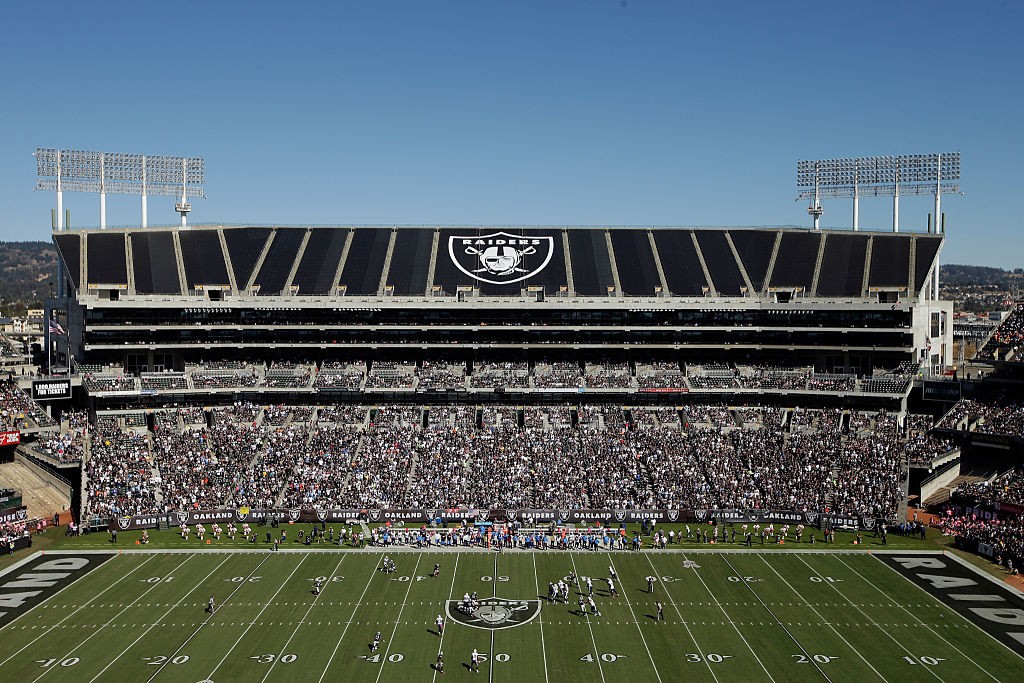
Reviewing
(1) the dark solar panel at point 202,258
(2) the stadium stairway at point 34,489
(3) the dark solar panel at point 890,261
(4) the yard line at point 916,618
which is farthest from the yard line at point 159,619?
(3) the dark solar panel at point 890,261

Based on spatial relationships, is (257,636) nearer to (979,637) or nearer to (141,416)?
(979,637)

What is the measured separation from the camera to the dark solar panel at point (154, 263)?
231 ft

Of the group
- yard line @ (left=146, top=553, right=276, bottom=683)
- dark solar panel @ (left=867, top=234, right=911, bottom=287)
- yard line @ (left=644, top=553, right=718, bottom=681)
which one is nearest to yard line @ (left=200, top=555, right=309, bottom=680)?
yard line @ (left=146, top=553, right=276, bottom=683)

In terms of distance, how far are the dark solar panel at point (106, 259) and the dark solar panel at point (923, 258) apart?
59877 mm

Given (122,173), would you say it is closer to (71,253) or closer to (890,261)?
(71,253)

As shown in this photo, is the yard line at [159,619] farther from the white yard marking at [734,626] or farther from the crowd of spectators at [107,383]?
the crowd of spectators at [107,383]

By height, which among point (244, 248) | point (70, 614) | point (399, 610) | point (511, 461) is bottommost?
point (70, 614)

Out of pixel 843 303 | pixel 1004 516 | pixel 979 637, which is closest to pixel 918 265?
pixel 843 303

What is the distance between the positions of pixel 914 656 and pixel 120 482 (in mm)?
42993

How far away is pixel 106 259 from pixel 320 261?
16.2 meters

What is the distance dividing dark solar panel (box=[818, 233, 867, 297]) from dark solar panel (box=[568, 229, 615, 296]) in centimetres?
1685

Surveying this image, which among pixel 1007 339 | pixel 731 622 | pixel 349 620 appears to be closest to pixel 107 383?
pixel 349 620

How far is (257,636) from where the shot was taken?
3484 cm

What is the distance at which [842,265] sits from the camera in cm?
7325
